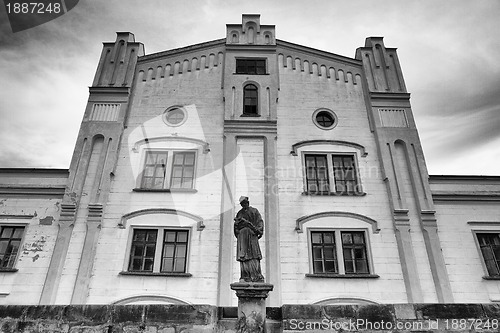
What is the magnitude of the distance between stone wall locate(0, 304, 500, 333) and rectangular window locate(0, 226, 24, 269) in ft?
22.4

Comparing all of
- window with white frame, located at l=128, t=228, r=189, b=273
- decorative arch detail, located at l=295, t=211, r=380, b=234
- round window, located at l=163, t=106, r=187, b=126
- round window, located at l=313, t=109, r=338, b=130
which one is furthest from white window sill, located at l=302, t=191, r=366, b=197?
round window, located at l=163, t=106, r=187, b=126

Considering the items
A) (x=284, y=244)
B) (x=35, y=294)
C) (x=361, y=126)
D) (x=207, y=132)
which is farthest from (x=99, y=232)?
(x=361, y=126)

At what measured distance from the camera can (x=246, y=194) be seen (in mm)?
14852

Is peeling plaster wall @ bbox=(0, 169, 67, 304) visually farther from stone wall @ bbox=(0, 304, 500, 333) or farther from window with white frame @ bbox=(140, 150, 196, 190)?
stone wall @ bbox=(0, 304, 500, 333)

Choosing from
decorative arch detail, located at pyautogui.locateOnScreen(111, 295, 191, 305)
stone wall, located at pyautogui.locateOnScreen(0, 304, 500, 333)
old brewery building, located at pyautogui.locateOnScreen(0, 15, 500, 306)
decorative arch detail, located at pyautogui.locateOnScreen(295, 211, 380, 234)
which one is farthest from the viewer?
decorative arch detail, located at pyautogui.locateOnScreen(295, 211, 380, 234)

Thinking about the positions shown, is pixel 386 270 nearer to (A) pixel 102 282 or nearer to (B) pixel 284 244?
(B) pixel 284 244

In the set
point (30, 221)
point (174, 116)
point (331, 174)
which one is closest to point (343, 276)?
point (331, 174)

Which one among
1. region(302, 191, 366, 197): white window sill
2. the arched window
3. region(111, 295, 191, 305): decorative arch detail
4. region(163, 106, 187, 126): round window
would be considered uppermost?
the arched window

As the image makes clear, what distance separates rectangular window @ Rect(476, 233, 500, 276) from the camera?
45.1ft

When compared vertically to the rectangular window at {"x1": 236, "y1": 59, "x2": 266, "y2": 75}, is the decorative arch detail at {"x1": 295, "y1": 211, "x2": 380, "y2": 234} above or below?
below

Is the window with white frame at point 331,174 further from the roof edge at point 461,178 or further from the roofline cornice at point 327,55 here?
the roofline cornice at point 327,55

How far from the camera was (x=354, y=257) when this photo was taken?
45.4ft

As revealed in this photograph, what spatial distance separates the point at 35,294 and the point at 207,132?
9.03 m

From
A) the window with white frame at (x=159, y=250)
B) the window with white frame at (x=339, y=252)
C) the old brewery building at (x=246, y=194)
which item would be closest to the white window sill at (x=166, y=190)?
the old brewery building at (x=246, y=194)
